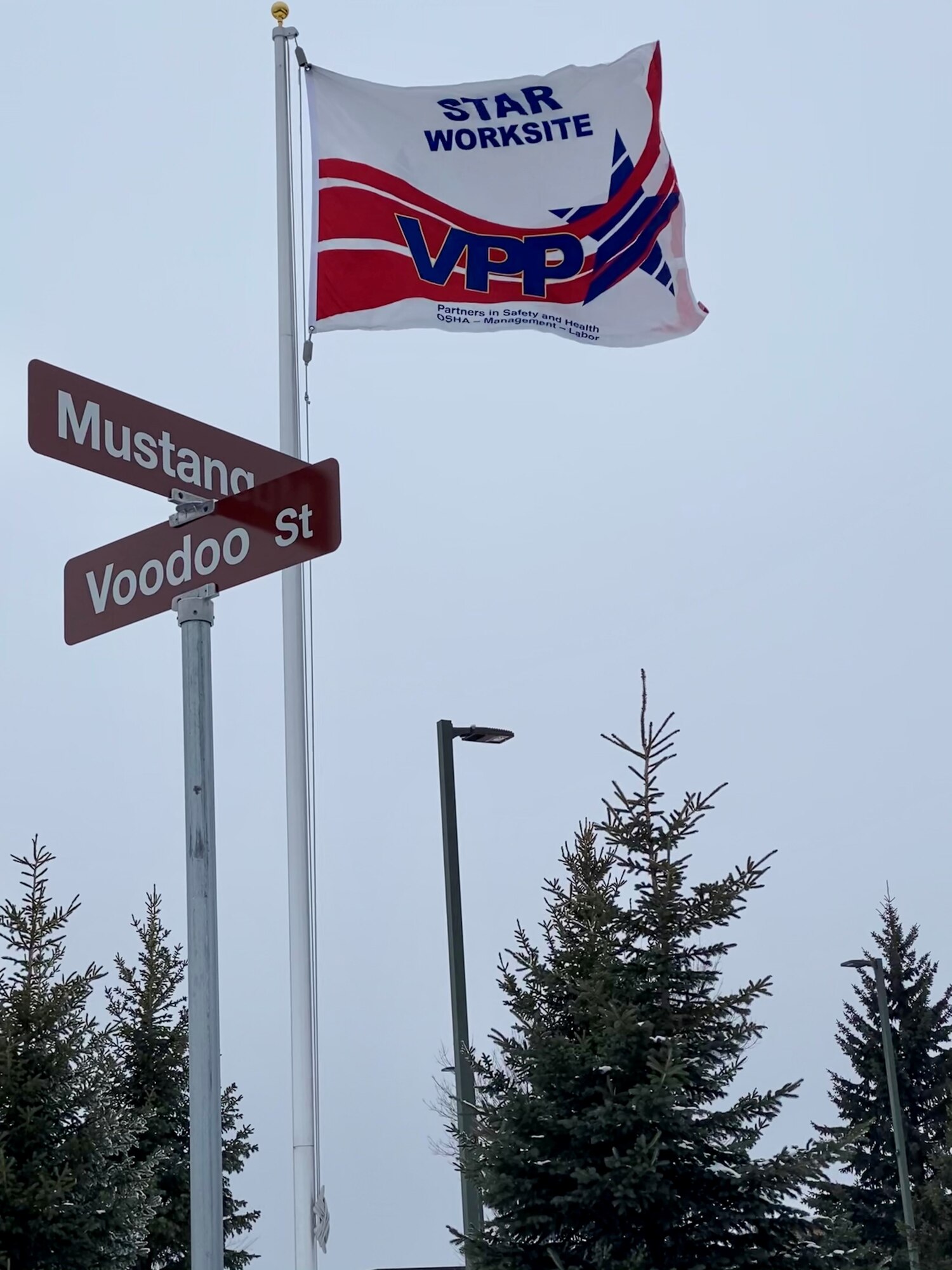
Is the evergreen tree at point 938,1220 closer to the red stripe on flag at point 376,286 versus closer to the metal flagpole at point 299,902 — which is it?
the metal flagpole at point 299,902

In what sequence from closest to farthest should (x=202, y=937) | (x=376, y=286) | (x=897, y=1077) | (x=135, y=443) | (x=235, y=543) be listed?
(x=202, y=937) → (x=235, y=543) → (x=135, y=443) → (x=376, y=286) → (x=897, y=1077)

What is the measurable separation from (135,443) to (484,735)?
1121 cm

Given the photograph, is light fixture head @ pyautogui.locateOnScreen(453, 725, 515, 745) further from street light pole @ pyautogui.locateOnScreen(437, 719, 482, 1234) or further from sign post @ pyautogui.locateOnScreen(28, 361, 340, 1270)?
sign post @ pyautogui.locateOnScreen(28, 361, 340, 1270)

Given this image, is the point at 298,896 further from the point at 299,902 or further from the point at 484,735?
the point at 484,735

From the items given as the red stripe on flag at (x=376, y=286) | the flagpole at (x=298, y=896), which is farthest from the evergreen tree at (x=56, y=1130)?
the red stripe on flag at (x=376, y=286)

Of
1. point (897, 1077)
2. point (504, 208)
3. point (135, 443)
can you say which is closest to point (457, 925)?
point (504, 208)

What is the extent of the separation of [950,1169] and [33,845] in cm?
2068

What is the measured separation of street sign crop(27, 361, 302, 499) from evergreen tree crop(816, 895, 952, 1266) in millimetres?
40232

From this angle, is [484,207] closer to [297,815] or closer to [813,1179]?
[297,815]

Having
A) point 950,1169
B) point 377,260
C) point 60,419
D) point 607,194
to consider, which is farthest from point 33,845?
point 950,1169

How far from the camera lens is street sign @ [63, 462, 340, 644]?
13.1ft

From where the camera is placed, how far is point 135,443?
4152 mm

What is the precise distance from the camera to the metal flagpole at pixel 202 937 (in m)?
3.38

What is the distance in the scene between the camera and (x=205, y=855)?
367 cm
